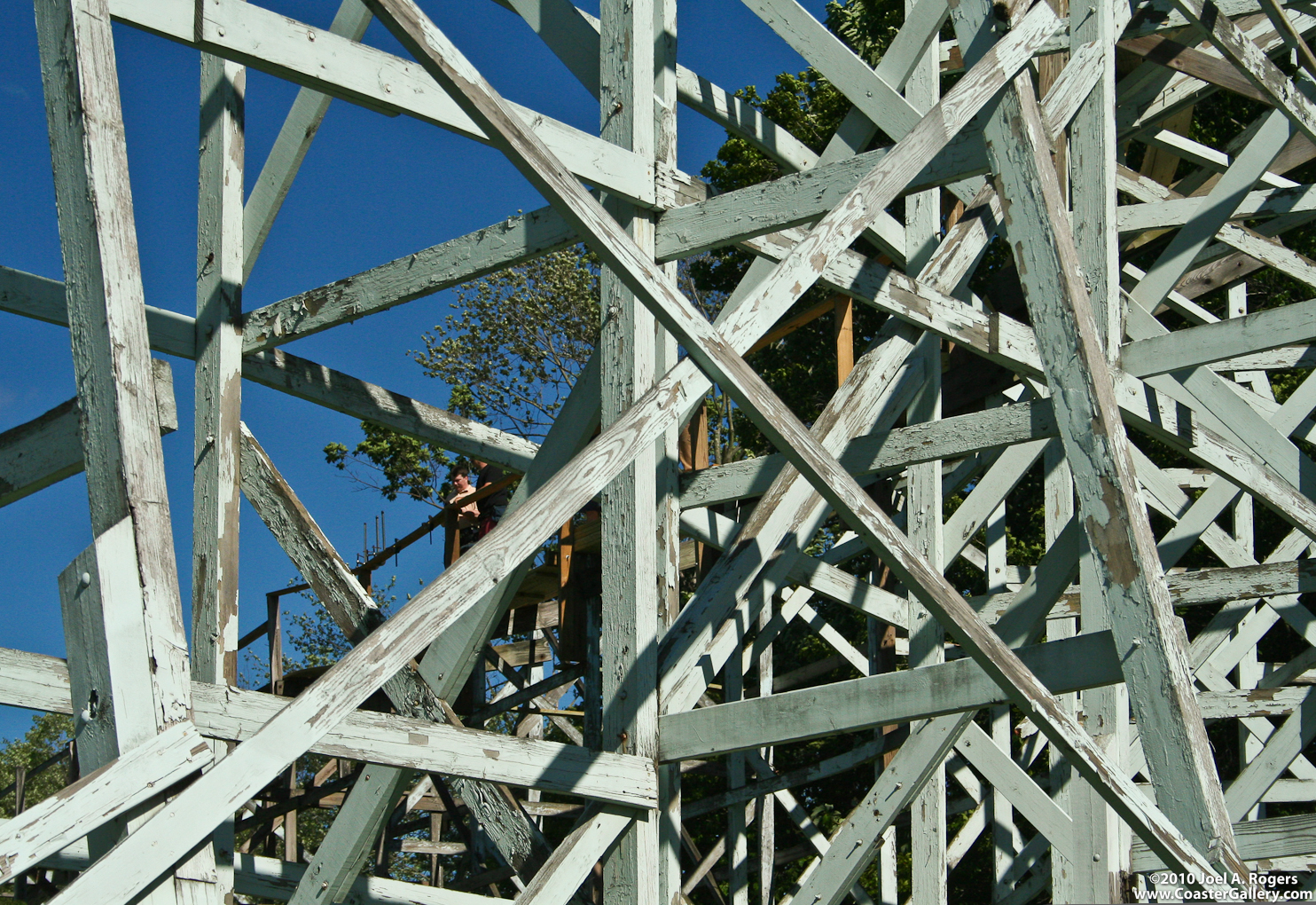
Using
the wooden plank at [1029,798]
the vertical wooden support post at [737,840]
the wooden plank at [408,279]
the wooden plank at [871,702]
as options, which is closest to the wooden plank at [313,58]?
the wooden plank at [408,279]

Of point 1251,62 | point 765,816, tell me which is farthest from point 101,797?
point 765,816

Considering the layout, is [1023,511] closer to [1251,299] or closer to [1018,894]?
[1251,299]

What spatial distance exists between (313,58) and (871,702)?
220 centimetres

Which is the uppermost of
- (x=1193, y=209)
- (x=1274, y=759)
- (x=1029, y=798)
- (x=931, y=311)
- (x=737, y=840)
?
(x=1193, y=209)

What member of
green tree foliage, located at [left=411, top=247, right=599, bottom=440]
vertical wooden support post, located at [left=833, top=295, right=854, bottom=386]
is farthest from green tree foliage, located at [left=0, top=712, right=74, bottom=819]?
vertical wooden support post, located at [left=833, top=295, right=854, bottom=386]

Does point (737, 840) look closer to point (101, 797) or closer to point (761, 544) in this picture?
point (761, 544)

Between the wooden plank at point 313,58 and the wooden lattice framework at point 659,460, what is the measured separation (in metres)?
0.01

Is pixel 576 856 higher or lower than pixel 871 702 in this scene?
lower

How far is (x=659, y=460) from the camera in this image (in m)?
4.45

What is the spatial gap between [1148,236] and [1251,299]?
6565 millimetres

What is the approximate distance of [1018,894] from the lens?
702cm

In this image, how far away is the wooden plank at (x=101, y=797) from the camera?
6.73ft

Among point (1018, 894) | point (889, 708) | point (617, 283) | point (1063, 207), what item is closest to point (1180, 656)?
point (889, 708)

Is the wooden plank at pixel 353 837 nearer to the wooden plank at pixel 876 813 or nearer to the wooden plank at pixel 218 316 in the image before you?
the wooden plank at pixel 218 316
